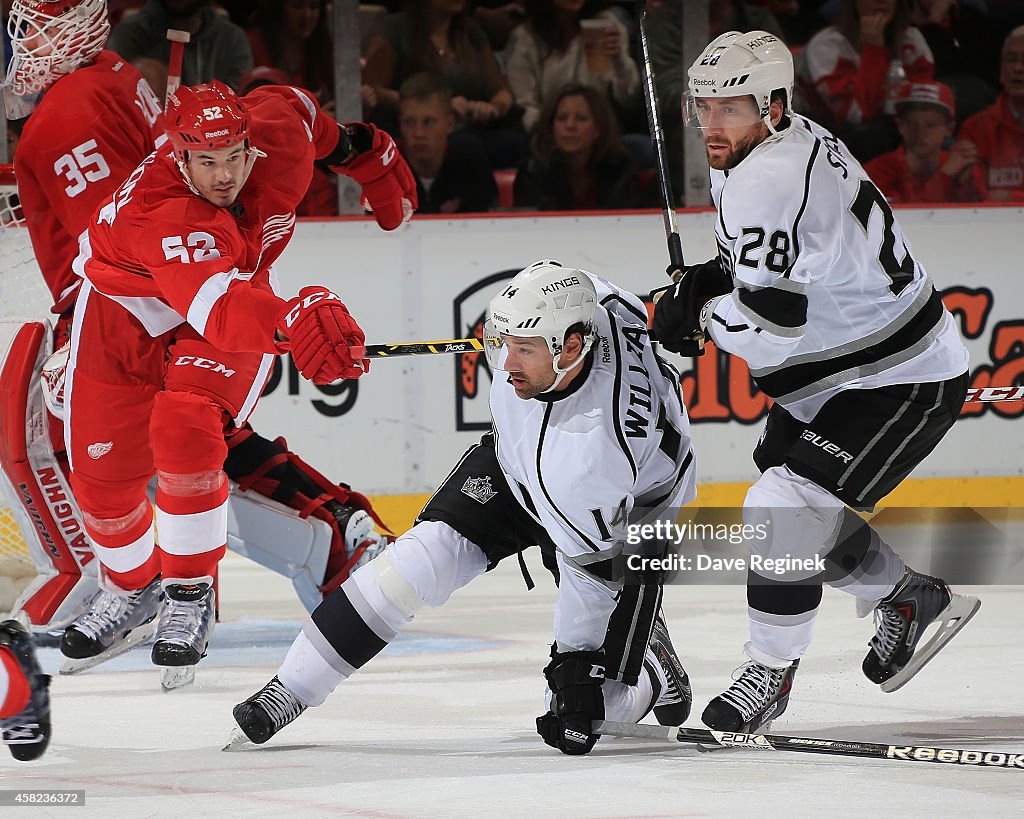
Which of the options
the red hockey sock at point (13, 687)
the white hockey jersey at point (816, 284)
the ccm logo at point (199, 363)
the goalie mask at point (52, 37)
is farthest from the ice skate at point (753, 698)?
the goalie mask at point (52, 37)

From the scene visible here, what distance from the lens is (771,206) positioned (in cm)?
252

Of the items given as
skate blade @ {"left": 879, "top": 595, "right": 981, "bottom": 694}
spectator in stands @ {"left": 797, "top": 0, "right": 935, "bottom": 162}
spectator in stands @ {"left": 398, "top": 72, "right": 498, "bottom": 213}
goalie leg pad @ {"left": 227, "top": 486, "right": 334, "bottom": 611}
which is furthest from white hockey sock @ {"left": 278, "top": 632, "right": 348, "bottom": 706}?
spectator in stands @ {"left": 797, "top": 0, "right": 935, "bottom": 162}

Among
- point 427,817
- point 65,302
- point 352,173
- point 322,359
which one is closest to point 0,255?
point 65,302

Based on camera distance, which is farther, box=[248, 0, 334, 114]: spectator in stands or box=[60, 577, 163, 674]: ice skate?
box=[248, 0, 334, 114]: spectator in stands

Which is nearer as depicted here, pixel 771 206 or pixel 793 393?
pixel 771 206

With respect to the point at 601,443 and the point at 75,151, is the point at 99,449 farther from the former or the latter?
the point at 601,443

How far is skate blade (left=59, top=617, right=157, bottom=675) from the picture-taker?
3355 mm

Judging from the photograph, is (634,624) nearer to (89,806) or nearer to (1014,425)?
(89,806)

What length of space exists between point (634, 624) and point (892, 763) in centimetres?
43

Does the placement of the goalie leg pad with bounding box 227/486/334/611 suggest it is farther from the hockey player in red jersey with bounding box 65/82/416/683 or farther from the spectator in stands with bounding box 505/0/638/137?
the spectator in stands with bounding box 505/0/638/137

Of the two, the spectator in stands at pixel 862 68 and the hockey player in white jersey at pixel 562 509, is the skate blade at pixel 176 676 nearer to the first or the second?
the hockey player in white jersey at pixel 562 509

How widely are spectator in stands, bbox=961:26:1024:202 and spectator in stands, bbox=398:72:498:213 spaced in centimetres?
Result: 159

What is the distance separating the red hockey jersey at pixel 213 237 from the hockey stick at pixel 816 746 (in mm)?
897

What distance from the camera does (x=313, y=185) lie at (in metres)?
5.17
